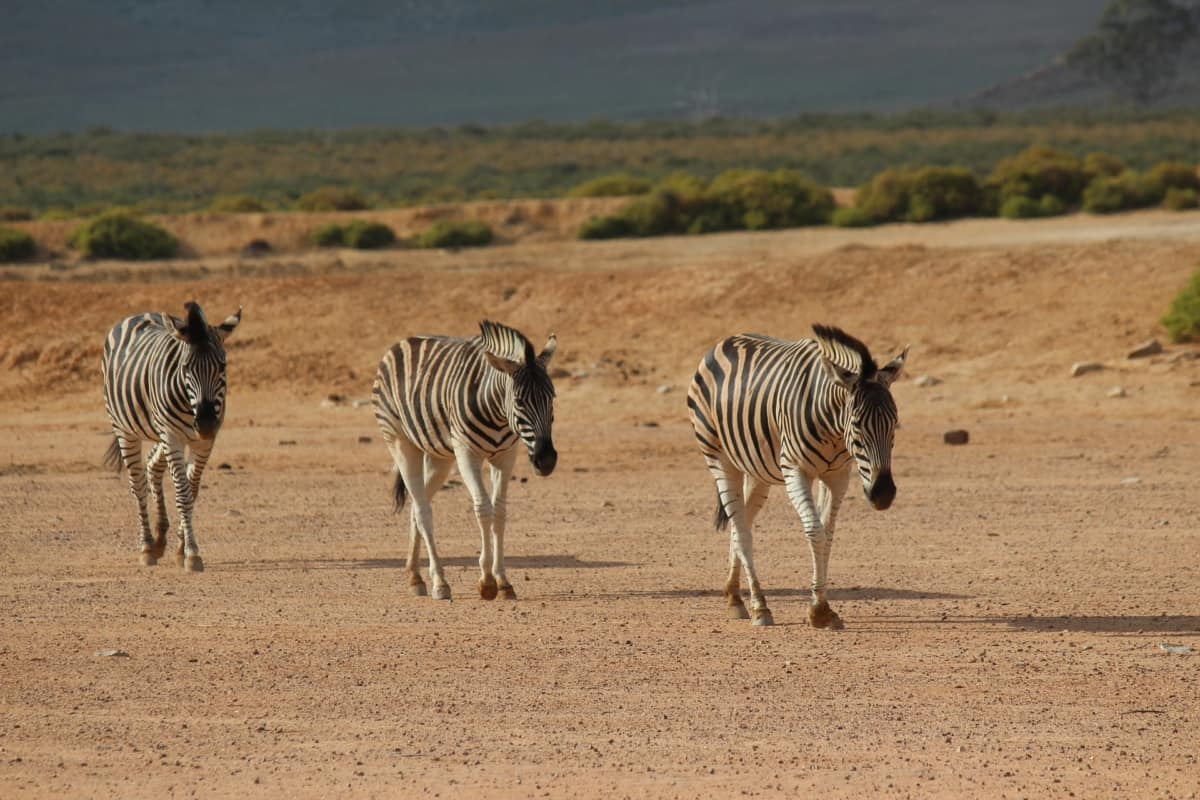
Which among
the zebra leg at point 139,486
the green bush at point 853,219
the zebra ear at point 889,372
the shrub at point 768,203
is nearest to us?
the zebra ear at point 889,372

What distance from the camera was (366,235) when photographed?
126ft

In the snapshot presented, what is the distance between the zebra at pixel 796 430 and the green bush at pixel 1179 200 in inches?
1122

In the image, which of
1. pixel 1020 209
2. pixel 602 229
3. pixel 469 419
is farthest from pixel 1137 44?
pixel 469 419

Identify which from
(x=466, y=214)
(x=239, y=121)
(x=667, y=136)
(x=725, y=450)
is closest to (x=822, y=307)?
(x=466, y=214)

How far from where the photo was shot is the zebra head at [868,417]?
33.2 ft

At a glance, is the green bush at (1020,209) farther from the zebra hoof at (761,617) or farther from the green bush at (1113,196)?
the zebra hoof at (761,617)

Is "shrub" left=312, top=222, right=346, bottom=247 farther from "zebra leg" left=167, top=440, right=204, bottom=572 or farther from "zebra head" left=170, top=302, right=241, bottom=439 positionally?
"zebra head" left=170, top=302, right=241, bottom=439

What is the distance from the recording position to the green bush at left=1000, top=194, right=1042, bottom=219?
124 feet

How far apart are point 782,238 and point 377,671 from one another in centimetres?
2831

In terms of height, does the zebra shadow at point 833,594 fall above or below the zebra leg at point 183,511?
below

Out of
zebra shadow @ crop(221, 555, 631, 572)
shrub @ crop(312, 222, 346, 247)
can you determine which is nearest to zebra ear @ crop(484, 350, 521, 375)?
zebra shadow @ crop(221, 555, 631, 572)

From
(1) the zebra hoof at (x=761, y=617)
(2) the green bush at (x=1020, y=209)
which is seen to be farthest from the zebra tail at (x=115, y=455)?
(2) the green bush at (x=1020, y=209)

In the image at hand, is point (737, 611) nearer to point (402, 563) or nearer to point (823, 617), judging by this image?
point (823, 617)

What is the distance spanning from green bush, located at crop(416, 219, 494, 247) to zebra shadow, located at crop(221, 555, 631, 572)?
79.1 feet
